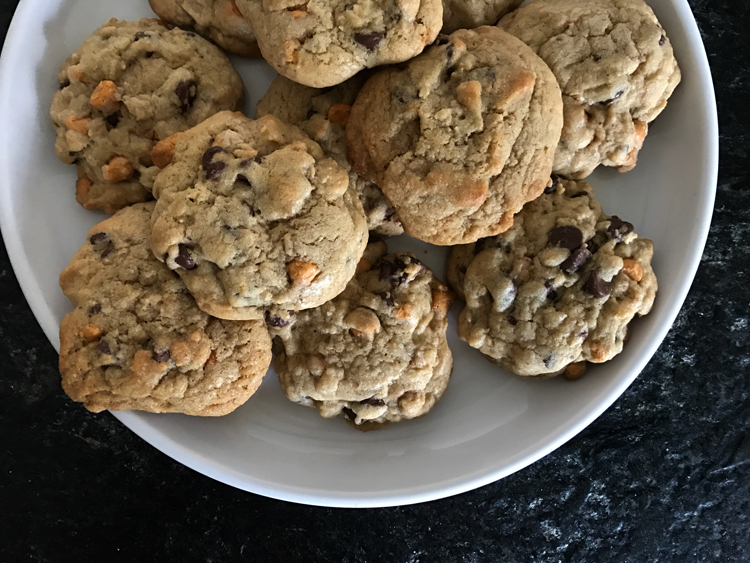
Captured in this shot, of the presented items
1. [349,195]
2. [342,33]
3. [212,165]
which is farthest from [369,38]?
[212,165]

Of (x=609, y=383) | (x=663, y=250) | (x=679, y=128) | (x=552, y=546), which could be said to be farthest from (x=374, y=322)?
(x=552, y=546)

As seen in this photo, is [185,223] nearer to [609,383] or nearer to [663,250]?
[609,383]

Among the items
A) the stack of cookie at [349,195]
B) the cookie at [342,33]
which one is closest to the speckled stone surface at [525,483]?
the stack of cookie at [349,195]

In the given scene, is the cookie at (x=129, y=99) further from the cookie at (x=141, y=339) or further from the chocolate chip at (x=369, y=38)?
the chocolate chip at (x=369, y=38)

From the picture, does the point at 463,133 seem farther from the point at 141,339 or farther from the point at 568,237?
the point at 141,339

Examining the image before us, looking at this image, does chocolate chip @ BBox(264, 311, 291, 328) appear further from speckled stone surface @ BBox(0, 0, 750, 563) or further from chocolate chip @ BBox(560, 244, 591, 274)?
speckled stone surface @ BBox(0, 0, 750, 563)
